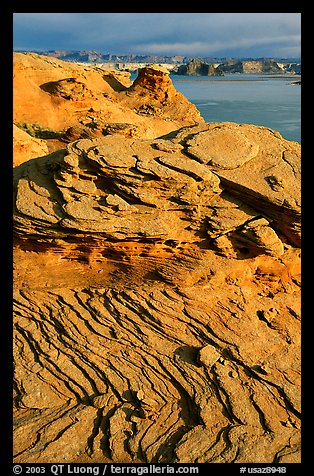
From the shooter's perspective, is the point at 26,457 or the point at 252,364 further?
the point at 252,364

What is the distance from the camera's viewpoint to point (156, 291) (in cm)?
1046

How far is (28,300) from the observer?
10852 mm

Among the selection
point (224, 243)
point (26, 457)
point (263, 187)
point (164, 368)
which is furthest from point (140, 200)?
point (26, 457)

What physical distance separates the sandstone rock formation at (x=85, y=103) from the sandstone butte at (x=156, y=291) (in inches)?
584

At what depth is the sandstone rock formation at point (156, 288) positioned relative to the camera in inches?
349

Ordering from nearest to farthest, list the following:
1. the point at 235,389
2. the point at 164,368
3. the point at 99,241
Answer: the point at 235,389 < the point at 164,368 < the point at 99,241

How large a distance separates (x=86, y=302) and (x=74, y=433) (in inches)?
141

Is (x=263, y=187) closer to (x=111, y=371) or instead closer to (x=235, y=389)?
(x=235, y=389)

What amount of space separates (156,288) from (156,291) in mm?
104

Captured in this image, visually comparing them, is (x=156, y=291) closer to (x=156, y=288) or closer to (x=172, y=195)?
(x=156, y=288)

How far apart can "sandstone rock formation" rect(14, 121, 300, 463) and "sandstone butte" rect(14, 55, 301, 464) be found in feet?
0.11

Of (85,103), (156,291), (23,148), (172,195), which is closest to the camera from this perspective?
(172,195)

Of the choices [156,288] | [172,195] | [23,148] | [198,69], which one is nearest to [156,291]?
[156,288]

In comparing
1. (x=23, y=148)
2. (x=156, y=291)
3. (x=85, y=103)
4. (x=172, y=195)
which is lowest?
(x=156, y=291)
